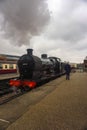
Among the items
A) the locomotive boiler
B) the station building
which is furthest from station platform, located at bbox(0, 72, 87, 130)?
the station building

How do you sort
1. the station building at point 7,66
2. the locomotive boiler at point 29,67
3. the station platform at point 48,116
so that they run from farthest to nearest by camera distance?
the station building at point 7,66
the locomotive boiler at point 29,67
the station platform at point 48,116

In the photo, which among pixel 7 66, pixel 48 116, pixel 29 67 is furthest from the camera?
pixel 7 66

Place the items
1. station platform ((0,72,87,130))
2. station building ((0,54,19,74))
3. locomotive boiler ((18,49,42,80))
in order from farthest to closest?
station building ((0,54,19,74)), locomotive boiler ((18,49,42,80)), station platform ((0,72,87,130))

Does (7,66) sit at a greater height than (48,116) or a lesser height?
greater

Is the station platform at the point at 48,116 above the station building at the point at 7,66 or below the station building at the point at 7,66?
below

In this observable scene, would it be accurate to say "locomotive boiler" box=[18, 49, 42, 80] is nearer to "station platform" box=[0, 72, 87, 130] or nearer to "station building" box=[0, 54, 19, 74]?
"station platform" box=[0, 72, 87, 130]

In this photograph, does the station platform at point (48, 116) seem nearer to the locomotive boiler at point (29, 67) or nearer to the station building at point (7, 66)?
the locomotive boiler at point (29, 67)

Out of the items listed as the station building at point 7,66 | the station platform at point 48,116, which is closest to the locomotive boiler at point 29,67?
the station platform at point 48,116

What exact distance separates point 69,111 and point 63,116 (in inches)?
28.2

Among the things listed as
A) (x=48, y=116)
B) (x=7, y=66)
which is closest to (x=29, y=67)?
(x=48, y=116)

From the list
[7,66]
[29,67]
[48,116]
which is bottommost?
[48,116]

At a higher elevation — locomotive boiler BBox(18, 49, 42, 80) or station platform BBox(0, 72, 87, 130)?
locomotive boiler BBox(18, 49, 42, 80)

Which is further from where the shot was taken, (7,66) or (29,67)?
(7,66)

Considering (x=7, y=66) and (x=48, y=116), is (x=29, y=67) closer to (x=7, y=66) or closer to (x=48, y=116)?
(x=48, y=116)
